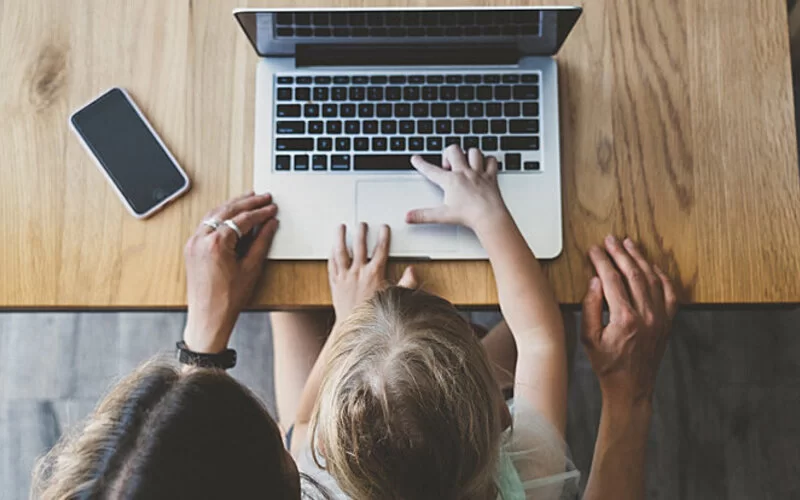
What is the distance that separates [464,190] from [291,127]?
21 cm

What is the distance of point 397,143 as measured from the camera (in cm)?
→ 90

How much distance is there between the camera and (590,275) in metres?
0.89

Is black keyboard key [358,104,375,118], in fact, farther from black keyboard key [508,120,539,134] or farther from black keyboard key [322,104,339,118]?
black keyboard key [508,120,539,134]

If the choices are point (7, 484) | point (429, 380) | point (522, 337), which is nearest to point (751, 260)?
point (522, 337)

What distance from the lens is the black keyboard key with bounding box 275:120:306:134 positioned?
2.96 feet

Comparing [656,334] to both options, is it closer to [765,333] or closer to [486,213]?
[486,213]

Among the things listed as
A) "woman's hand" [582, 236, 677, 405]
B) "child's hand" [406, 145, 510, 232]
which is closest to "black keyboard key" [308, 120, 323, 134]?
"child's hand" [406, 145, 510, 232]

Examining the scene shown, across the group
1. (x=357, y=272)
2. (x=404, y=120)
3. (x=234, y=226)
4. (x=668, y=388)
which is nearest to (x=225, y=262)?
(x=234, y=226)

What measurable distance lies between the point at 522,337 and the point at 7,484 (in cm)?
104

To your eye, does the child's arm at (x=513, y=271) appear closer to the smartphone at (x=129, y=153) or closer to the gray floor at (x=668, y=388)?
the smartphone at (x=129, y=153)

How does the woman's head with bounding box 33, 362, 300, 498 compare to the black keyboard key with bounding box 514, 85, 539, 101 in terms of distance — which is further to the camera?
the black keyboard key with bounding box 514, 85, 539, 101

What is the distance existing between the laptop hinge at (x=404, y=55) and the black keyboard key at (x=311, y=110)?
5 cm

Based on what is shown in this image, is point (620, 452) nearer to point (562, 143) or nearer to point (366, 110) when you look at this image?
point (562, 143)

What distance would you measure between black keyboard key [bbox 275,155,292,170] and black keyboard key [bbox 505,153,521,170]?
0.81 ft
